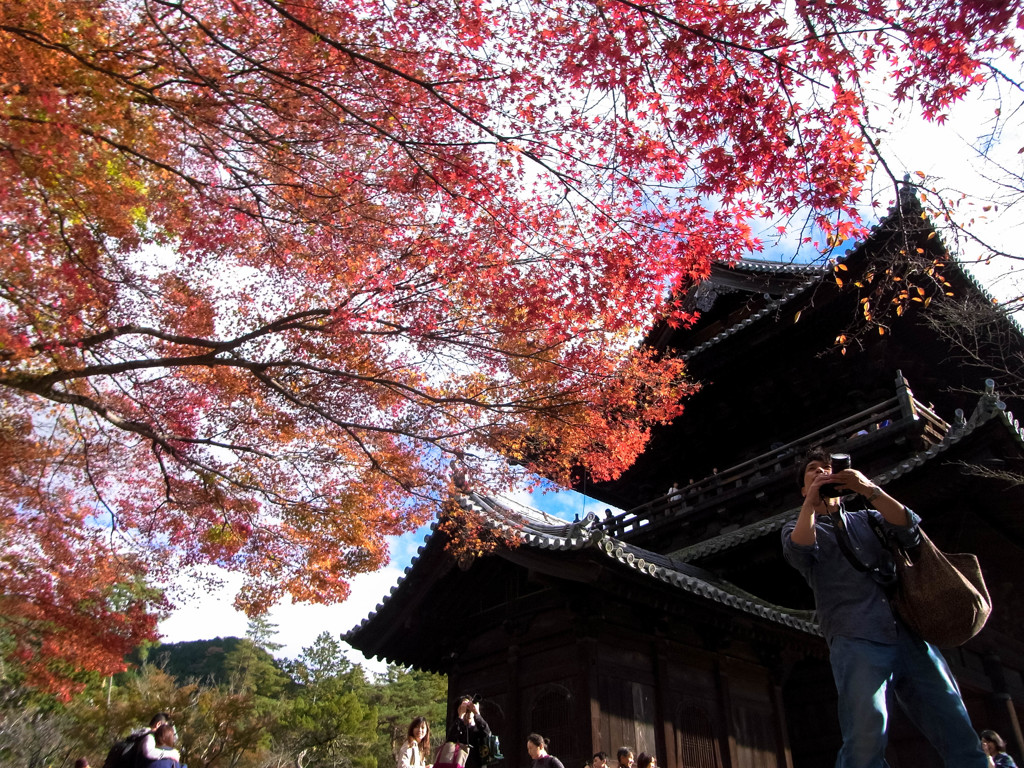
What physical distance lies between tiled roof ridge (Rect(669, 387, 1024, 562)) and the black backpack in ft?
25.3

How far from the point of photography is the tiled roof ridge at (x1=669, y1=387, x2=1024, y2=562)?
8625mm

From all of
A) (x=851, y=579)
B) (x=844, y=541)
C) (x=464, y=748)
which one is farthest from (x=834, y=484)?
(x=464, y=748)

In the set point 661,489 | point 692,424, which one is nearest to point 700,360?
point 692,424

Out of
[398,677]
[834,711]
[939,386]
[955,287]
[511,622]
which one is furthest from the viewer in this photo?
[398,677]

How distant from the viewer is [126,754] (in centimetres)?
529

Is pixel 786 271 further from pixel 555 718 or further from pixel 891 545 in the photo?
pixel 891 545

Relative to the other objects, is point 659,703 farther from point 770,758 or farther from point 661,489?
point 661,489

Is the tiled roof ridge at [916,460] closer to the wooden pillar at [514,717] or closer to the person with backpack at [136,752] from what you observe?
the wooden pillar at [514,717]

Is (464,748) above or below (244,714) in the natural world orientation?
below

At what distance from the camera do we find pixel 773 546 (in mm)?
10508

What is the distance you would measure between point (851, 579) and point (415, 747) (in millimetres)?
4349

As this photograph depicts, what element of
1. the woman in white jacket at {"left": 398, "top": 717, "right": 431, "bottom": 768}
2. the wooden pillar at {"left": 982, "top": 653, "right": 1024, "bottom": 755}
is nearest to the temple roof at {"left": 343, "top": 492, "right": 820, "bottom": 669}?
the woman in white jacket at {"left": 398, "top": 717, "right": 431, "bottom": 768}

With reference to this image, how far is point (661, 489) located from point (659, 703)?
770 centimetres

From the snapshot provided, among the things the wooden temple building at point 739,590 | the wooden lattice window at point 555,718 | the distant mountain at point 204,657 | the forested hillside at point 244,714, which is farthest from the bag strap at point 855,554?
the distant mountain at point 204,657
